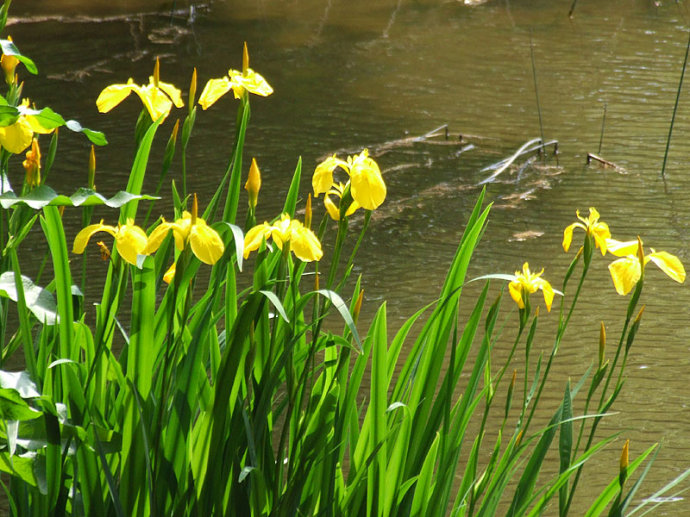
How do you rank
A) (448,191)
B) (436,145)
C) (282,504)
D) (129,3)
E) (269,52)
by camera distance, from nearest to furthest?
(282,504), (448,191), (436,145), (269,52), (129,3)

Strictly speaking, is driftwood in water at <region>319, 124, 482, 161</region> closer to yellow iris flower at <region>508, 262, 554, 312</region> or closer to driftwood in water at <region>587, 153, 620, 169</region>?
driftwood in water at <region>587, 153, 620, 169</region>

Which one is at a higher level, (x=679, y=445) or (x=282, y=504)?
(x=282, y=504)

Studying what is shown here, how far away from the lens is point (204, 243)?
0.74 metres

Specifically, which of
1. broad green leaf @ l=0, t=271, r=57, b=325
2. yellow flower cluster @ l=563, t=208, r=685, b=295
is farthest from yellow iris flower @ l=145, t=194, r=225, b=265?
yellow flower cluster @ l=563, t=208, r=685, b=295

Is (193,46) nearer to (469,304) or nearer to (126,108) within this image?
(126,108)

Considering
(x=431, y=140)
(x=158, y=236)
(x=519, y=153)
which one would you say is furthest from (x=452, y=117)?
(x=158, y=236)

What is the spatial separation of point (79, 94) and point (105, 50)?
1.93 ft

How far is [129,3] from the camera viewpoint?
458 centimetres

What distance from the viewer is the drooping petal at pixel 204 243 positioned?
744 millimetres

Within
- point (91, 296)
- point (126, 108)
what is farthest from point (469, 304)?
point (126, 108)

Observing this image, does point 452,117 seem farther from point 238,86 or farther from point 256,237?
point 256,237

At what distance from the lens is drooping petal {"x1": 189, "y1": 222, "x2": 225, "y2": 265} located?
74 cm

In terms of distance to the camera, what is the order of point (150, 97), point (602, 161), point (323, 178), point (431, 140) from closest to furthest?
point (323, 178)
point (150, 97)
point (602, 161)
point (431, 140)

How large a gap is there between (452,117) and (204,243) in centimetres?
249
